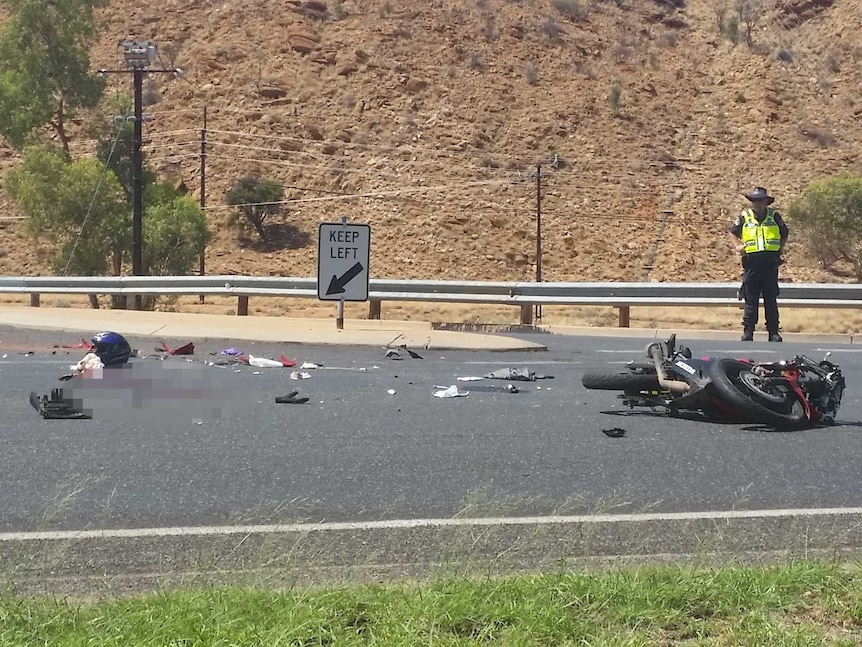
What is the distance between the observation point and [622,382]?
783 centimetres

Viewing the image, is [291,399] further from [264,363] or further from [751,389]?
[751,389]

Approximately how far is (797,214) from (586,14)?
1891 cm

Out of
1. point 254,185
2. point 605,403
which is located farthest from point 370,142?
point 605,403

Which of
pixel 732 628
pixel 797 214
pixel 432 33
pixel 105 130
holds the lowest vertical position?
pixel 732 628

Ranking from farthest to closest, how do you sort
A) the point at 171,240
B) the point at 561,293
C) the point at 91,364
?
the point at 171,240 < the point at 561,293 < the point at 91,364

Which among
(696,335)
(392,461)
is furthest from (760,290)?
(392,461)

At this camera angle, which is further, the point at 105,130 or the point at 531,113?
the point at 531,113

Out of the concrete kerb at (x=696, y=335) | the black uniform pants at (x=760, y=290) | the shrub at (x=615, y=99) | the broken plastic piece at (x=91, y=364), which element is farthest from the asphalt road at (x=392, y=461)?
the shrub at (x=615, y=99)

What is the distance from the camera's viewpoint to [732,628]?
3412 mm

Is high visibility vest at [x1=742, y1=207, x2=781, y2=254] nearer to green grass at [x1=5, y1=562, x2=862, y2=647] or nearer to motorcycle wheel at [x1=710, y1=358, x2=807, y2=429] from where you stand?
motorcycle wheel at [x1=710, y1=358, x2=807, y2=429]

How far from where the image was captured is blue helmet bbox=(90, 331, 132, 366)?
25.6 feet

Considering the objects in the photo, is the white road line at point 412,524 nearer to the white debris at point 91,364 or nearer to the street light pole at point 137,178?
the white debris at point 91,364

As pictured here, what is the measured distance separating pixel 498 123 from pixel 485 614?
3927 cm

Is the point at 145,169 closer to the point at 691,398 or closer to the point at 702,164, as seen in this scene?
the point at 702,164
